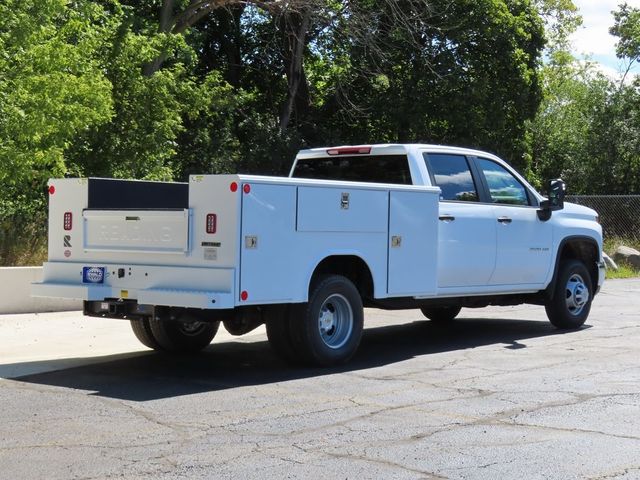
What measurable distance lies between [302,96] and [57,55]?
1499 centimetres

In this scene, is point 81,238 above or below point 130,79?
below

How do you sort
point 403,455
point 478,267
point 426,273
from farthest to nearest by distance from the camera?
point 478,267 → point 426,273 → point 403,455

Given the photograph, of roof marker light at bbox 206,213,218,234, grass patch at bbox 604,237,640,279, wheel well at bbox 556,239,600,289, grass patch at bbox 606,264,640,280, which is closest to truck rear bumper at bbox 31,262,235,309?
roof marker light at bbox 206,213,218,234

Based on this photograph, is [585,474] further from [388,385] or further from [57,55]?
[57,55]

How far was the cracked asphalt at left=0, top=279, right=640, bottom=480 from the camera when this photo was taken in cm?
587

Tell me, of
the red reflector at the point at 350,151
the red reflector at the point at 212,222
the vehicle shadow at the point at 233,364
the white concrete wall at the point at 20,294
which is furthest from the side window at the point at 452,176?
the white concrete wall at the point at 20,294

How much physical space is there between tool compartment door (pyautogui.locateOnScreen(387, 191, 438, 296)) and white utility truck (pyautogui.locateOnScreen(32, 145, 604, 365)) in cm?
1

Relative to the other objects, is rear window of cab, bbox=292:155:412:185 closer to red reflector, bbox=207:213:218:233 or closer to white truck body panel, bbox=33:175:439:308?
white truck body panel, bbox=33:175:439:308

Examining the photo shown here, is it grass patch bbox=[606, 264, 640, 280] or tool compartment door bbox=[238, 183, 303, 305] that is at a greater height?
tool compartment door bbox=[238, 183, 303, 305]

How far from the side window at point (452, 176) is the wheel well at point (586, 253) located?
2.22 meters

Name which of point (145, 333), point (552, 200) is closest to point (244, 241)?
point (145, 333)

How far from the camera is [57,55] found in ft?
44.5

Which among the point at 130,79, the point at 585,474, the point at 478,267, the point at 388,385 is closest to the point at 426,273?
the point at 478,267

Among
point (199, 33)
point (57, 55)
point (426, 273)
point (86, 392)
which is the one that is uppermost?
point (199, 33)
